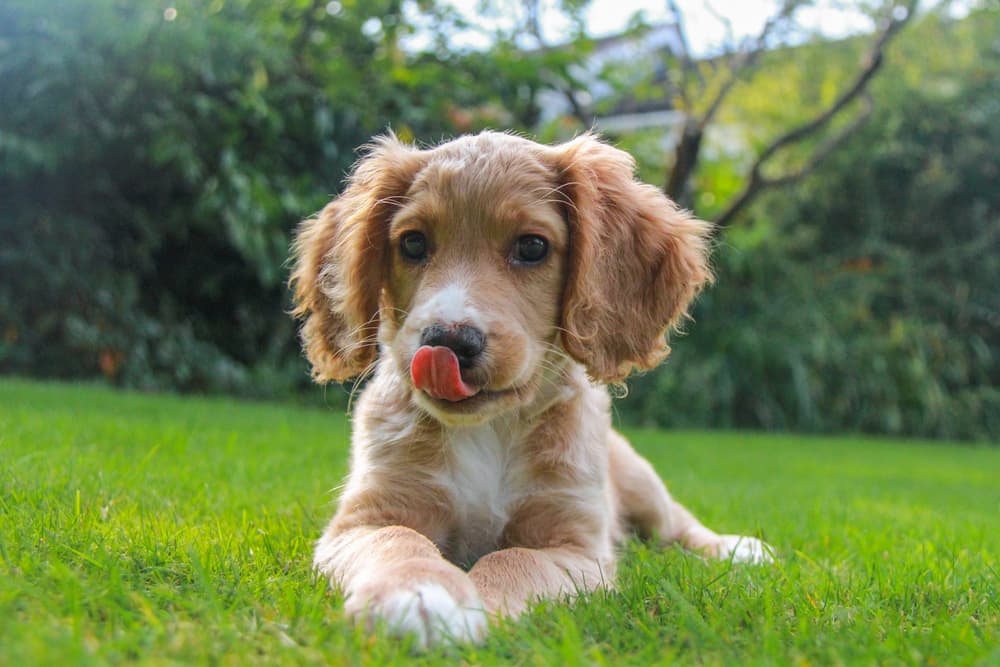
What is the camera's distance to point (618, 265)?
10.6ft

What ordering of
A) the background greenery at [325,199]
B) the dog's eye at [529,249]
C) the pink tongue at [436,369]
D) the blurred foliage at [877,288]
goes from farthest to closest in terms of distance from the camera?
the blurred foliage at [877,288]
the background greenery at [325,199]
the dog's eye at [529,249]
the pink tongue at [436,369]

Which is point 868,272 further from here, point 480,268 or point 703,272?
point 480,268

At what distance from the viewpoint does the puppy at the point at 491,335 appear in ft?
8.56

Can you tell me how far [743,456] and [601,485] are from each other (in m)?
5.93

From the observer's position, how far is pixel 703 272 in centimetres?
344

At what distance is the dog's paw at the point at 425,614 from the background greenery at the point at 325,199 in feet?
21.5

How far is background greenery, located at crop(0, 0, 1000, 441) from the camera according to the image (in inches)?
362

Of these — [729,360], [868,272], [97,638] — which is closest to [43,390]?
[97,638]

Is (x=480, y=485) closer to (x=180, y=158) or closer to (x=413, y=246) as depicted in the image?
(x=413, y=246)

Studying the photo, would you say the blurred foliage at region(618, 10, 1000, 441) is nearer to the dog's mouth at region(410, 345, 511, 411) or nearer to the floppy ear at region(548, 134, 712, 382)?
the floppy ear at region(548, 134, 712, 382)

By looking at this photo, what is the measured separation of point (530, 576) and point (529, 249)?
107 cm

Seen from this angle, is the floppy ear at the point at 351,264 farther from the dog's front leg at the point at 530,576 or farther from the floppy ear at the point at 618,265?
the dog's front leg at the point at 530,576

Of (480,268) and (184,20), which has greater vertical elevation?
(184,20)

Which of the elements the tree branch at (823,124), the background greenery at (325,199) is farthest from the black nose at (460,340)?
the tree branch at (823,124)
